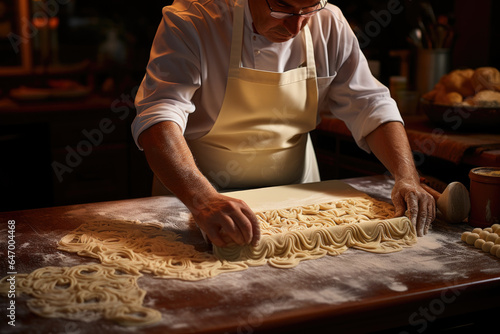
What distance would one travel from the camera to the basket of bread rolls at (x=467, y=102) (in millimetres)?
2834

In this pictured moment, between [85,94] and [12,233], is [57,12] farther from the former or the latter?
[12,233]

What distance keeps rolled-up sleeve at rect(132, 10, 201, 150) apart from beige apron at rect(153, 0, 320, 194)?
19 cm

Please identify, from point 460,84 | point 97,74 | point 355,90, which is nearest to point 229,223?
point 355,90

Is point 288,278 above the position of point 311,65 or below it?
below

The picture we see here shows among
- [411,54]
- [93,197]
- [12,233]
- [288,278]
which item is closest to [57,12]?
[93,197]

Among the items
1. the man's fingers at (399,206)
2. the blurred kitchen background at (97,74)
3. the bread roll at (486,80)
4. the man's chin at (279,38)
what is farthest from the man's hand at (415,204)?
the blurred kitchen background at (97,74)

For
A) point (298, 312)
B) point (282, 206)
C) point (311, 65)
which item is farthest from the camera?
point (311, 65)

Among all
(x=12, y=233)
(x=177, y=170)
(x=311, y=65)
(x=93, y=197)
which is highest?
(x=311, y=65)

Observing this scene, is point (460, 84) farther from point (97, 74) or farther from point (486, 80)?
point (97, 74)

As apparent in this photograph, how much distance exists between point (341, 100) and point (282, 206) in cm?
68

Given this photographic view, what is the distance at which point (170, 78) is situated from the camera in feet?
6.66

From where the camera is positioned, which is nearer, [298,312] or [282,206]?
[298,312]

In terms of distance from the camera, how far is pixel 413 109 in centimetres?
361

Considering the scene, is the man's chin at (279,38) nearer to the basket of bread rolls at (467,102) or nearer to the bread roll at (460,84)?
the basket of bread rolls at (467,102)
